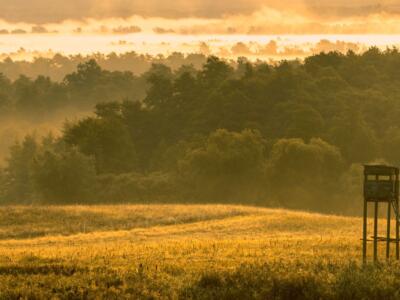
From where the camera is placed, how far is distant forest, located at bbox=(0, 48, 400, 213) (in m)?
107

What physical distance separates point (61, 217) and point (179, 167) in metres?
43.3

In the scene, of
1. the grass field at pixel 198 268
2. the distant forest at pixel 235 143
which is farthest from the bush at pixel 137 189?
the grass field at pixel 198 268

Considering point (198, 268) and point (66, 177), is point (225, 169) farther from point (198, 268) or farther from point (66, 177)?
point (198, 268)

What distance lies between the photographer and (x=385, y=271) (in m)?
31.1

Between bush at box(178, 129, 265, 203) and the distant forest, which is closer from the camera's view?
the distant forest

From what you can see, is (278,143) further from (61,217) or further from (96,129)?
(61,217)

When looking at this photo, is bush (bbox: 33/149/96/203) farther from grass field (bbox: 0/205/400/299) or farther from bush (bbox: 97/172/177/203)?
grass field (bbox: 0/205/400/299)

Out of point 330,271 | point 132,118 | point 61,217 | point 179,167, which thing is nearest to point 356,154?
point 179,167

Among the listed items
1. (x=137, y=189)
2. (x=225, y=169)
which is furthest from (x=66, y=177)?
(x=225, y=169)

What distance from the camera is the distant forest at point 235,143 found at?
10656cm

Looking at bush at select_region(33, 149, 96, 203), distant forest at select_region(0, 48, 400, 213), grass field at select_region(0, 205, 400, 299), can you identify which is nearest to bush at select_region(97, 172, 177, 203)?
distant forest at select_region(0, 48, 400, 213)

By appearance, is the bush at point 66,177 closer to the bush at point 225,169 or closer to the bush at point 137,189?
the bush at point 137,189

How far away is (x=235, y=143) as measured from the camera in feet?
353

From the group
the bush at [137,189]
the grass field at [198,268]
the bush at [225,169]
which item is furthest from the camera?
the bush at [225,169]
